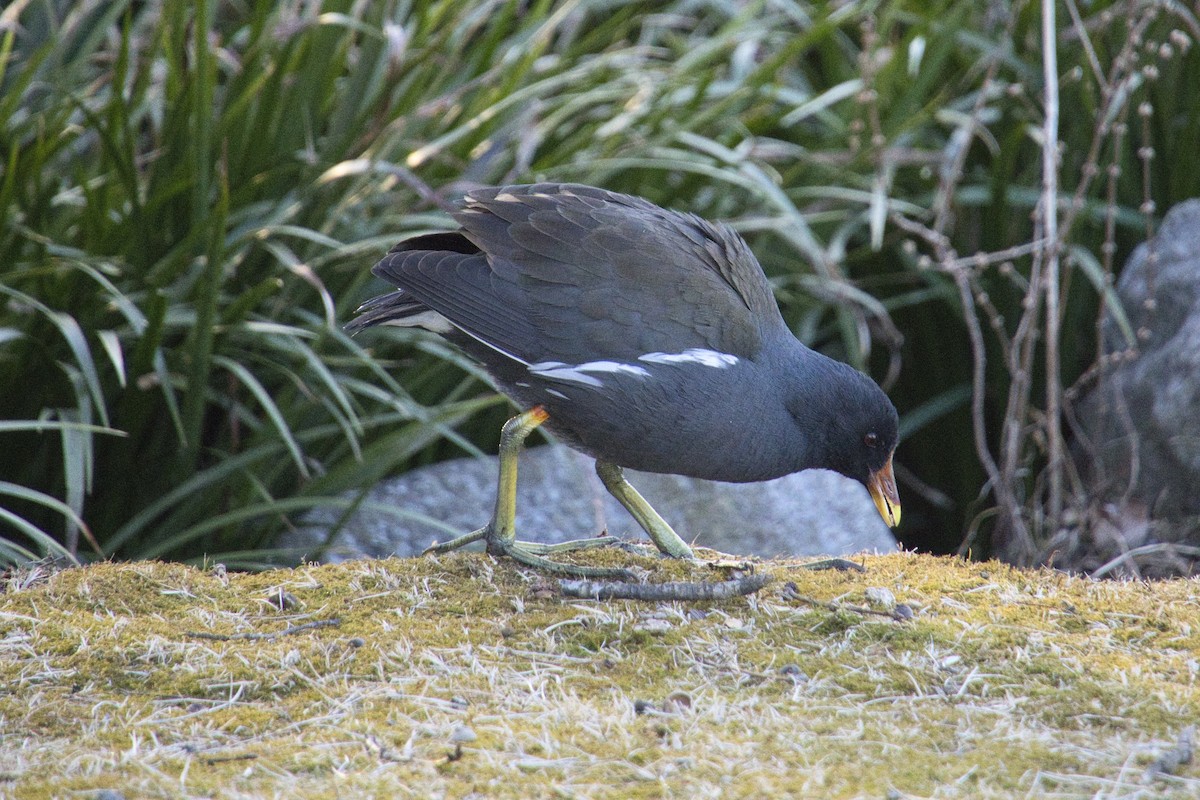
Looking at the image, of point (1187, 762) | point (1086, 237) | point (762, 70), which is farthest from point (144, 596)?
point (1086, 237)

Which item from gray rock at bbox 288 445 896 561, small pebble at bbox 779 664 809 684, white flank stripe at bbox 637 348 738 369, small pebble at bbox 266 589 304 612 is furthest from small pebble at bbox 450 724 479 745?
gray rock at bbox 288 445 896 561

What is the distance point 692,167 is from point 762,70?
83 centimetres

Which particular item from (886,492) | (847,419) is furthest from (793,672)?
(886,492)

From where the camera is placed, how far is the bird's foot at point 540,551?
3.09m

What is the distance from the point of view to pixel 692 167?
188 inches

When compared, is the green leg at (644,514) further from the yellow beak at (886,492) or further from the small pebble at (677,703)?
the small pebble at (677,703)

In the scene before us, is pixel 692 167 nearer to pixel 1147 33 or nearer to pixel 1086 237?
pixel 1086 237

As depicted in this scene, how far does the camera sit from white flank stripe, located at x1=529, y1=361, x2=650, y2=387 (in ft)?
10.2

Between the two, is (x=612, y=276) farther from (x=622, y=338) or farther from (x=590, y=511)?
(x=590, y=511)

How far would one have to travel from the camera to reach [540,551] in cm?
331

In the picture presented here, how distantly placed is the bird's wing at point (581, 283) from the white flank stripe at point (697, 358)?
17mm

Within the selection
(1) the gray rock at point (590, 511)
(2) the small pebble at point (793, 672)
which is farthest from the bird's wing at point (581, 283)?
(1) the gray rock at point (590, 511)

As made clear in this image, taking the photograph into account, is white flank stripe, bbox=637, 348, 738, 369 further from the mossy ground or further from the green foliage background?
the green foliage background

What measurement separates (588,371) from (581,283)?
24 cm
